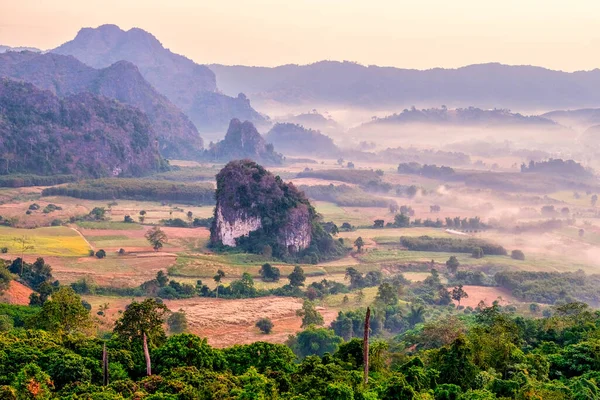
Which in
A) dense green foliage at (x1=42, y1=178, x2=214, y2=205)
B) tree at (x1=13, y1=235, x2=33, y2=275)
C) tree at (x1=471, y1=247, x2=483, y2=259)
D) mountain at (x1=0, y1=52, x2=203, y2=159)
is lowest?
tree at (x1=471, y1=247, x2=483, y2=259)

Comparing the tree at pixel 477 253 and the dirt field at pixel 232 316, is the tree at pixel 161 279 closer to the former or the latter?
the dirt field at pixel 232 316

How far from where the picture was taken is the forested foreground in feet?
72.5

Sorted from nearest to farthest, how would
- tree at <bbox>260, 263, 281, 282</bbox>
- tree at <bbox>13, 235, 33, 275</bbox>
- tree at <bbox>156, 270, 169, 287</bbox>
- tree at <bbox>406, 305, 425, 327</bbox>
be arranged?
tree at <bbox>406, 305, 425, 327</bbox>
tree at <bbox>156, 270, 169, 287</bbox>
tree at <bbox>260, 263, 281, 282</bbox>
tree at <bbox>13, 235, 33, 275</bbox>

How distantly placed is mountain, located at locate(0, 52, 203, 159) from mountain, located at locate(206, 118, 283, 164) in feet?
40.6

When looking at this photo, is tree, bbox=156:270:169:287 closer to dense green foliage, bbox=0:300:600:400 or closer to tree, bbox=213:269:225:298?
tree, bbox=213:269:225:298

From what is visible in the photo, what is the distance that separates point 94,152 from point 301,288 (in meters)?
70.2

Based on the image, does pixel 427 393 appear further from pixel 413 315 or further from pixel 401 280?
pixel 401 280

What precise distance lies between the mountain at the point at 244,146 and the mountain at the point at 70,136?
1006 inches

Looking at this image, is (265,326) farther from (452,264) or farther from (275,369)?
(452,264)

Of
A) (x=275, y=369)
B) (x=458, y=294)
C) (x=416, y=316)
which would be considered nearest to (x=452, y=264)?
(x=458, y=294)

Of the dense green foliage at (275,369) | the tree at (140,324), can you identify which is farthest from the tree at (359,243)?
the tree at (140,324)

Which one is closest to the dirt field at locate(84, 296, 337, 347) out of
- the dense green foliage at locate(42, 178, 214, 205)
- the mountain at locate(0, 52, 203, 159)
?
the dense green foliage at locate(42, 178, 214, 205)

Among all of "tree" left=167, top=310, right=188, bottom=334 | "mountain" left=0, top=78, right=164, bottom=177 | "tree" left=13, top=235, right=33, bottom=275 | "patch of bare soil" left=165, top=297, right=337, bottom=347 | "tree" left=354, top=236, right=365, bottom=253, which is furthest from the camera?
"mountain" left=0, top=78, right=164, bottom=177

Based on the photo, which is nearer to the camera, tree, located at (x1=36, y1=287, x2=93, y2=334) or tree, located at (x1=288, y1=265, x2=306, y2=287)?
tree, located at (x1=36, y1=287, x2=93, y2=334)
